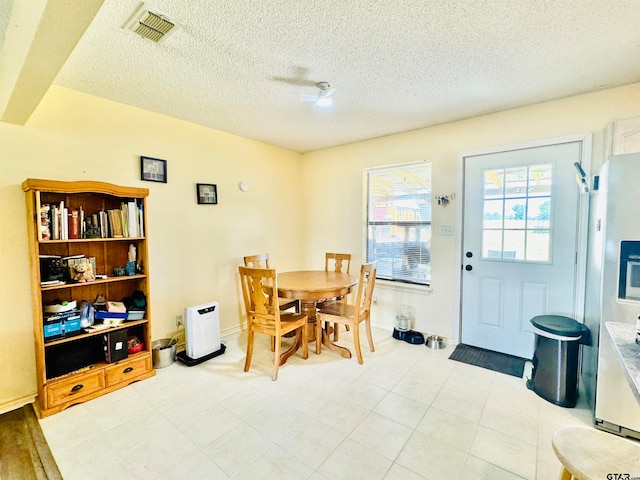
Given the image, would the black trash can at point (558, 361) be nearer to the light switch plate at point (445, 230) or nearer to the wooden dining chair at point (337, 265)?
the light switch plate at point (445, 230)

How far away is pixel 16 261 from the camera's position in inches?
87.2

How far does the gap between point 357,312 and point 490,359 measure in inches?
55.8

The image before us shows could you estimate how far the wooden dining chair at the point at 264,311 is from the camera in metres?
2.55

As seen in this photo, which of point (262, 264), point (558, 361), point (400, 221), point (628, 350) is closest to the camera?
point (628, 350)

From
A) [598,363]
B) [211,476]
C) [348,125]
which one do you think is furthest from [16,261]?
[598,363]

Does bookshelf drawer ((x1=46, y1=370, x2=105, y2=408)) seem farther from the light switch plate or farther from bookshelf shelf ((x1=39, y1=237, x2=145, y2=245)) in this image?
the light switch plate

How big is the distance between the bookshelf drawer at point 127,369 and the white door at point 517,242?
3.21m

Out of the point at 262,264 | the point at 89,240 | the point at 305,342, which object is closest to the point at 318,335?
the point at 305,342

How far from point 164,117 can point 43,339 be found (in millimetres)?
2217

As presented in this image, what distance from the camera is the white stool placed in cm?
100

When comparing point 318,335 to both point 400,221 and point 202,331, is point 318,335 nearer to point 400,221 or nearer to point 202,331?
point 202,331

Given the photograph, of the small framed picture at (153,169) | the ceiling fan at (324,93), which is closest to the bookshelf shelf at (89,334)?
Result: the small framed picture at (153,169)

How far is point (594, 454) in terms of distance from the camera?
1.06m

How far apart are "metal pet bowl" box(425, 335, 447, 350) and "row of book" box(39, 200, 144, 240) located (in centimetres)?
312
